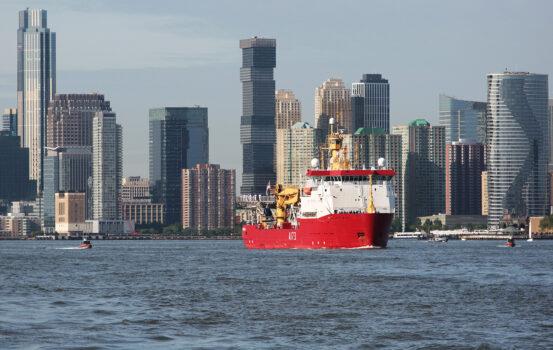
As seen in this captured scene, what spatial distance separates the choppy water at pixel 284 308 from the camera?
6181 cm

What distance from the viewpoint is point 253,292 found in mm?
88312

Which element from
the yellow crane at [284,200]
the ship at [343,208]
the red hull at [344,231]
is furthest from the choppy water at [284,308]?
the yellow crane at [284,200]

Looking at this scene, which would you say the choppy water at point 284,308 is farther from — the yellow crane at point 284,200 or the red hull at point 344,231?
the yellow crane at point 284,200

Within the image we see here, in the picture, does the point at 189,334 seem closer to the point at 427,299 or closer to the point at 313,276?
the point at 427,299

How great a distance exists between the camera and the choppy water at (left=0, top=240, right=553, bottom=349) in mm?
61812

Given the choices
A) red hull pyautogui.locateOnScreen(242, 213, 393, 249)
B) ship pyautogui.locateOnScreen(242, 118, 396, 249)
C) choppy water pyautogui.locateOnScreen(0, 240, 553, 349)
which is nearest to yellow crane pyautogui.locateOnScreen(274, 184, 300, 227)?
ship pyautogui.locateOnScreen(242, 118, 396, 249)

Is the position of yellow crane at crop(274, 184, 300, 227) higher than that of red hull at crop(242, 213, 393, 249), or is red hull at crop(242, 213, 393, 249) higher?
yellow crane at crop(274, 184, 300, 227)

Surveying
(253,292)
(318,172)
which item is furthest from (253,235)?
(253,292)

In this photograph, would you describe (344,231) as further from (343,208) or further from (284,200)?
(284,200)

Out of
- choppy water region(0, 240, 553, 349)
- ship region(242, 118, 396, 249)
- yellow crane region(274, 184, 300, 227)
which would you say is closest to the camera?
choppy water region(0, 240, 553, 349)

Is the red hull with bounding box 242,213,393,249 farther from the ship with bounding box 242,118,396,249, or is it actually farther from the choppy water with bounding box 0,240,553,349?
the choppy water with bounding box 0,240,553,349

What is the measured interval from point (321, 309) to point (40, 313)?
49.0 feet

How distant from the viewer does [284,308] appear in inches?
3004

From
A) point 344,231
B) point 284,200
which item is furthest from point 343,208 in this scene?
point 284,200
